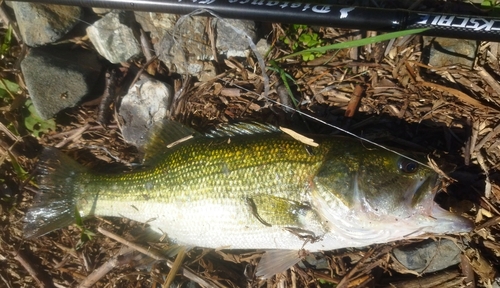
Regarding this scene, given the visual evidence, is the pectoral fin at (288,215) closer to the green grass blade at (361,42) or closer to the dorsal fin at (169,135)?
the dorsal fin at (169,135)

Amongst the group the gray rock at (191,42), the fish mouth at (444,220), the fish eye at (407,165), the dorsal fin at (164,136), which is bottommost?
the fish mouth at (444,220)

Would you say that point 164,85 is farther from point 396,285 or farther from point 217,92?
point 396,285

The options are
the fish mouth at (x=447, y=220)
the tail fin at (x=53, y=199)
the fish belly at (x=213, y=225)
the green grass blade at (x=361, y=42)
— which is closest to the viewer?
the fish mouth at (x=447, y=220)

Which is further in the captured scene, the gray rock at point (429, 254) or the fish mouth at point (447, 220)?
the gray rock at point (429, 254)

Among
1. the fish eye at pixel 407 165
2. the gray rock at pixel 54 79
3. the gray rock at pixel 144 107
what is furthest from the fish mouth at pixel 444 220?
the gray rock at pixel 54 79

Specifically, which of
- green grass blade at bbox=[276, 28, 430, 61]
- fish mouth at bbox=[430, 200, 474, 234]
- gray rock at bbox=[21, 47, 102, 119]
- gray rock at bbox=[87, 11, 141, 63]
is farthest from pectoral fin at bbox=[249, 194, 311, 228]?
gray rock at bbox=[21, 47, 102, 119]
